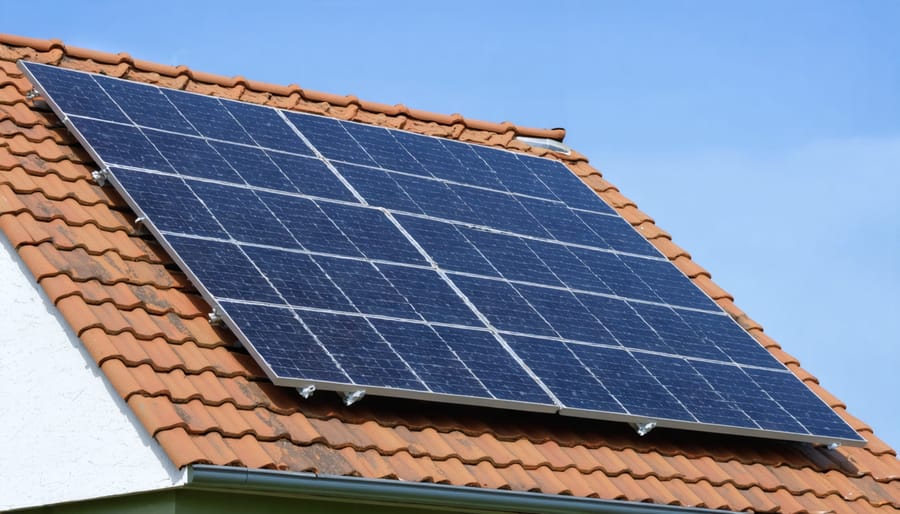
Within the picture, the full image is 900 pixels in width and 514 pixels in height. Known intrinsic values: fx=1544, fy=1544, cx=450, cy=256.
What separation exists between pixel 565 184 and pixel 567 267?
1.90m

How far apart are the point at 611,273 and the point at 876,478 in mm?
2462

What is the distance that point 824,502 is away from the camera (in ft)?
34.8

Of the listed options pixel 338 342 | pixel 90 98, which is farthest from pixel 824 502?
pixel 90 98

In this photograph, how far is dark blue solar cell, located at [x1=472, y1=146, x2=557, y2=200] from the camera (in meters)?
12.7

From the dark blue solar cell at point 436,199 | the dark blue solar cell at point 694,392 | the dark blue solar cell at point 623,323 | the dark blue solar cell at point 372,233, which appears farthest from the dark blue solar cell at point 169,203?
the dark blue solar cell at point 694,392

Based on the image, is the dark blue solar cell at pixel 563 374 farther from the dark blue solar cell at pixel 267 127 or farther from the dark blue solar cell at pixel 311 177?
the dark blue solar cell at pixel 267 127

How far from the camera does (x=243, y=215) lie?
33.2ft

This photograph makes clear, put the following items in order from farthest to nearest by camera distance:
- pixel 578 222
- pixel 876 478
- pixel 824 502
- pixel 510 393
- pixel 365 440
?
pixel 578 222, pixel 876 478, pixel 824 502, pixel 510 393, pixel 365 440

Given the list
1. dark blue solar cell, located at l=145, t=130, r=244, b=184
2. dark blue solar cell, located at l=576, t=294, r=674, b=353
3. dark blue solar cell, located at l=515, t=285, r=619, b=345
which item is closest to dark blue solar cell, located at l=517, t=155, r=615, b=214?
dark blue solar cell, located at l=576, t=294, r=674, b=353

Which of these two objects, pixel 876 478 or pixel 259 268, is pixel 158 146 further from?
pixel 876 478

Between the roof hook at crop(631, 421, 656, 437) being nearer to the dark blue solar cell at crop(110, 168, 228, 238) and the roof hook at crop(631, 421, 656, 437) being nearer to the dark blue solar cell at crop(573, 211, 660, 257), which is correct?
the dark blue solar cell at crop(573, 211, 660, 257)

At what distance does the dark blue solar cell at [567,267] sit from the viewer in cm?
1133

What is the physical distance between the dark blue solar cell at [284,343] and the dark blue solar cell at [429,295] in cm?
107

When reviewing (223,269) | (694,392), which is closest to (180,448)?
(223,269)
